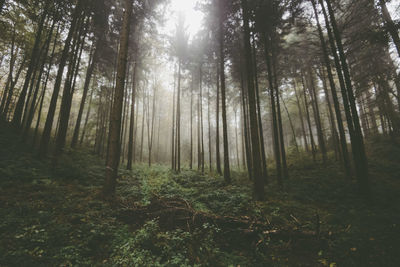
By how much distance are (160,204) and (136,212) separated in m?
0.82

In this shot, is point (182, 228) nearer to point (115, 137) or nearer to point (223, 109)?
point (115, 137)

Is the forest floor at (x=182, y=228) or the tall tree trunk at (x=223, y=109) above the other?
the tall tree trunk at (x=223, y=109)

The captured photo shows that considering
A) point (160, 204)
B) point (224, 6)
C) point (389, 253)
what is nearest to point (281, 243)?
point (389, 253)

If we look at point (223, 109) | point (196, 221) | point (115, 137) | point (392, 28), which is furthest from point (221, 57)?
point (196, 221)

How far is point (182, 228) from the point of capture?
489 centimetres

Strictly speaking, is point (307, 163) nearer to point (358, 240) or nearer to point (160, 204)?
point (358, 240)

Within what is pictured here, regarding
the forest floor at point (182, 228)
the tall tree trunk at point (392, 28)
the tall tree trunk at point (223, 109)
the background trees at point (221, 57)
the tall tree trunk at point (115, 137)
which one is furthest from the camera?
the tall tree trunk at point (223, 109)

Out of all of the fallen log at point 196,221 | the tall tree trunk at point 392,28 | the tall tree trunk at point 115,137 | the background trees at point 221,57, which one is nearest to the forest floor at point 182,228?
the fallen log at point 196,221

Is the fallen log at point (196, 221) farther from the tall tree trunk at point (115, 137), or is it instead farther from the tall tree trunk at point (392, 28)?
the tall tree trunk at point (392, 28)

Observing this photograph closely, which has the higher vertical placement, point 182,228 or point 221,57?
point 221,57

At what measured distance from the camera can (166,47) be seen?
618 inches

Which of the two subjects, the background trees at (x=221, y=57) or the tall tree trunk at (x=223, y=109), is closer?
the background trees at (x=221, y=57)

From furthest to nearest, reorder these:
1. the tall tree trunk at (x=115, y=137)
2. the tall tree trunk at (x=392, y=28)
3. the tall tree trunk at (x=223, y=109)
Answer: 1. the tall tree trunk at (x=223, y=109)
2. the tall tree trunk at (x=392, y=28)
3. the tall tree trunk at (x=115, y=137)

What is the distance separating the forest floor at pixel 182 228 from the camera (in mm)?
3592
